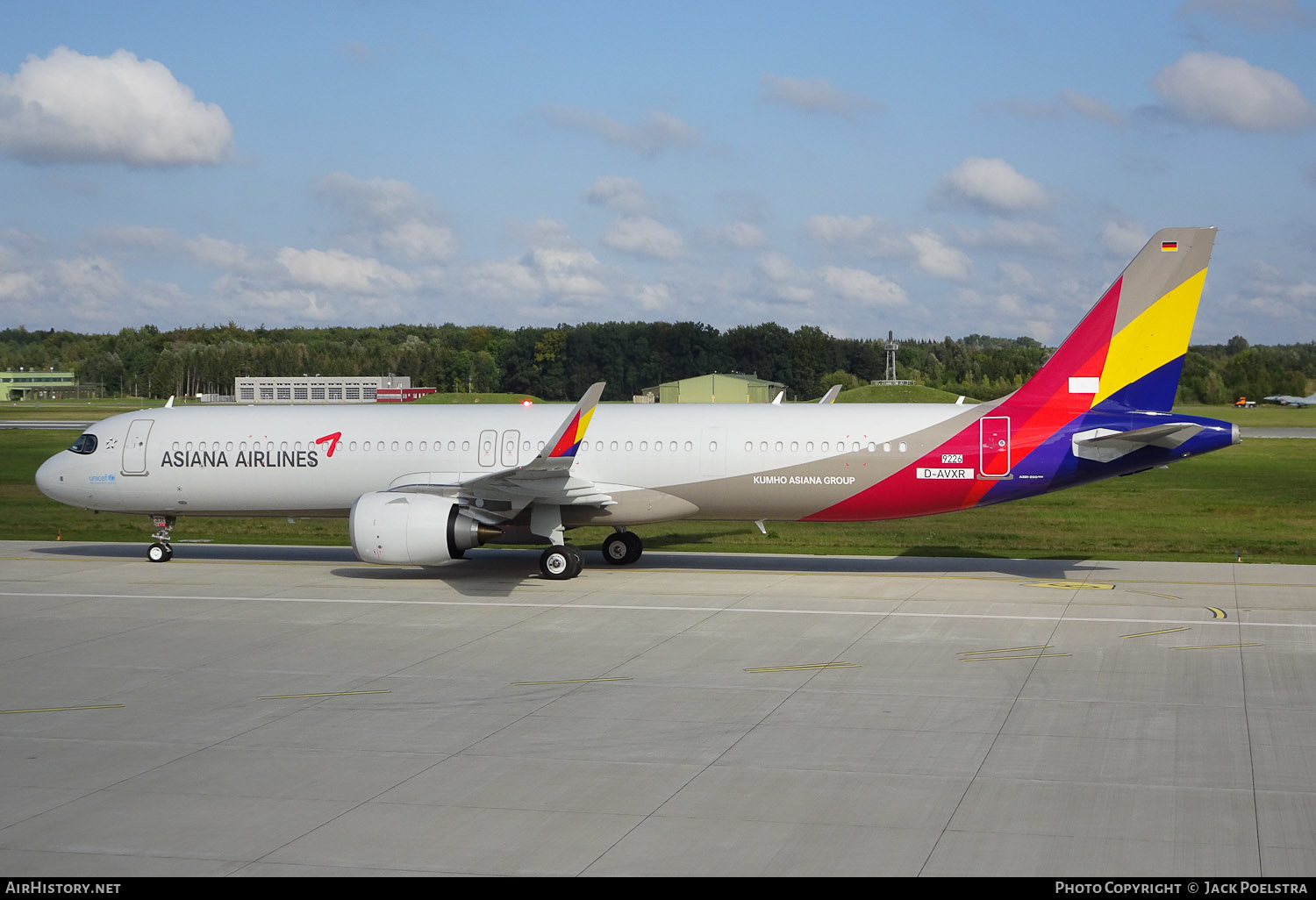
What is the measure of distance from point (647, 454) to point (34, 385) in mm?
161298

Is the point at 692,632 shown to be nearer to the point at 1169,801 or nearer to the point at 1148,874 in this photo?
the point at 1169,801

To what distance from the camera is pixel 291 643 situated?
1764cm

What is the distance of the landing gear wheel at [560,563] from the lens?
23.9 m

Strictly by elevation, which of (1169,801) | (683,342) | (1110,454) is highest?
(683,342)

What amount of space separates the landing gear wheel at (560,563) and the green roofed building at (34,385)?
5918 inches

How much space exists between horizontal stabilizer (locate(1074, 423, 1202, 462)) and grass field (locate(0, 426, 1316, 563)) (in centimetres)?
584

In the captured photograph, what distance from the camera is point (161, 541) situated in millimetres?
26984

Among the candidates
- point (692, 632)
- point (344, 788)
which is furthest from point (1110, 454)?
point (344, 788)

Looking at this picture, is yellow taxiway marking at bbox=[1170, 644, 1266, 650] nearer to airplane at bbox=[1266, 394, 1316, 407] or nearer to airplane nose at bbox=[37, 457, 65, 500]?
airplane nose at bbox=[37, 457, 65, 500]

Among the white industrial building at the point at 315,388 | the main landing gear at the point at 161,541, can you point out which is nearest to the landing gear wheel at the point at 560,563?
the main landing gear at the point at 161,541

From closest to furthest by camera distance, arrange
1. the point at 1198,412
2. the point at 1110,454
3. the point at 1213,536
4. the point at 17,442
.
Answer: the point at 1110,454 < the point at 1213,536 < the point at 17,442 < the point at 1198,412

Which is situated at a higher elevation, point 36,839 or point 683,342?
point 683,342

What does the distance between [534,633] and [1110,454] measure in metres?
11.7

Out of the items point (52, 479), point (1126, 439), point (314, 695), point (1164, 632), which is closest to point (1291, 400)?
point (1126, 439)
